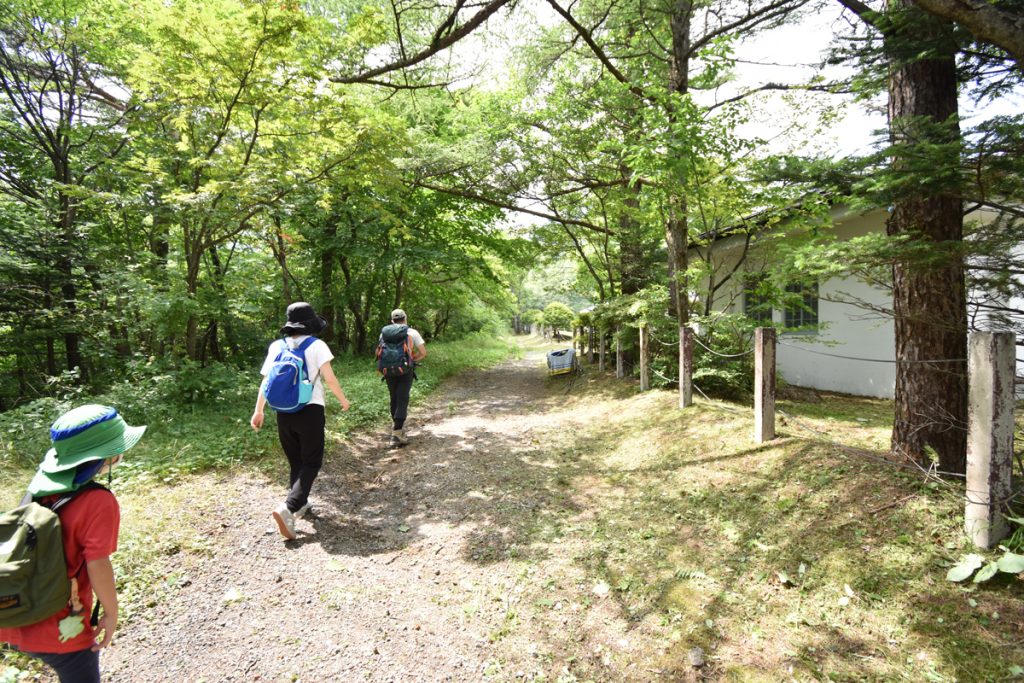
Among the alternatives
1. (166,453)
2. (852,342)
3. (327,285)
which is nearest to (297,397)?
(166,453)

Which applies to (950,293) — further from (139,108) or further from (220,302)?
(139,108)

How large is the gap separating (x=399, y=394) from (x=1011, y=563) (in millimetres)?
6097

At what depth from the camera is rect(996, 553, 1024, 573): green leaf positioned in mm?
2361

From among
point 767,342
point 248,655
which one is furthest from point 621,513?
point 248,655

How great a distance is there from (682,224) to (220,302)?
837 centimetres

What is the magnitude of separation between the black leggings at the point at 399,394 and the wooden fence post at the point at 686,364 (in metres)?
4.14

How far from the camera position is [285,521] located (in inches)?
149

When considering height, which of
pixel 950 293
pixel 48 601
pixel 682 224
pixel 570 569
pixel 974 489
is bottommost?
pixel 570 569

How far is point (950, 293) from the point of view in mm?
3330

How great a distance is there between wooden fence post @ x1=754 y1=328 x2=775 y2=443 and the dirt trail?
228 cm

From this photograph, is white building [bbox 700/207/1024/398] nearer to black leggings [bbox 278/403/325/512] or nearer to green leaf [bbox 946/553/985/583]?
green leaf [bbox 946/553/985/583]

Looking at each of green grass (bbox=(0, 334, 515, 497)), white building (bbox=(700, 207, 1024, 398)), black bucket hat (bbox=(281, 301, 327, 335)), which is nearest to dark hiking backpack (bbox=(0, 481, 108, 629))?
black bucket hat (bbox=(281, 301, 327, 335))

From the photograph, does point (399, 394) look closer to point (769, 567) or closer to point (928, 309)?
point (769, 567)

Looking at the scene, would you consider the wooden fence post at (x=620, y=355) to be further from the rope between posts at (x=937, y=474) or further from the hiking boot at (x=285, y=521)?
the hiking boot at (x=285, y=521)
